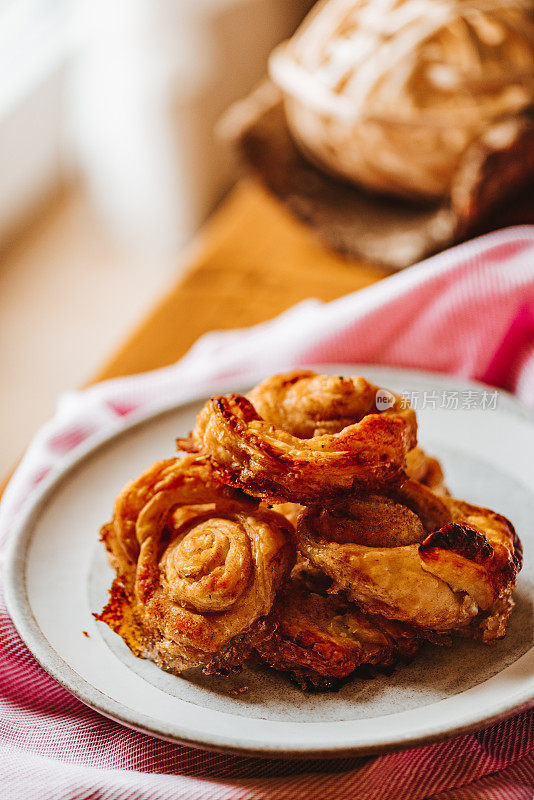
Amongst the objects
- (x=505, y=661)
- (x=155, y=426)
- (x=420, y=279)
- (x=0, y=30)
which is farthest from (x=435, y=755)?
(x=0, y=30)

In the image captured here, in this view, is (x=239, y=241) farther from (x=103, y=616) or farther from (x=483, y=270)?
(x=103, y=616)

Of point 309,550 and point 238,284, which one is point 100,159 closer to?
point 238,284

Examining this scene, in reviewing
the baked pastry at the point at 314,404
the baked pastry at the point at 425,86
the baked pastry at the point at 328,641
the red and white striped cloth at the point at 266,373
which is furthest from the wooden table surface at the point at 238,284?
the baked pastry at the point at 328,641

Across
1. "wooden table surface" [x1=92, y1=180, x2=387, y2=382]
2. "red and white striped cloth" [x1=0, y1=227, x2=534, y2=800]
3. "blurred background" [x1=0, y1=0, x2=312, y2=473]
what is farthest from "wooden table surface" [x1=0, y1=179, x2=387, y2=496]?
"blurred background" [x1=0, y1=0, x2=312, y2=473]

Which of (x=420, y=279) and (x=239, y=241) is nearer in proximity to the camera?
(x=420, y=279)

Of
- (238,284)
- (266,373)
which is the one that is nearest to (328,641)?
(266,373)

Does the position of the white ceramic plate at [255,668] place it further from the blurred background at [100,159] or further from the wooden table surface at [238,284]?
the blurred background at [100,159]
